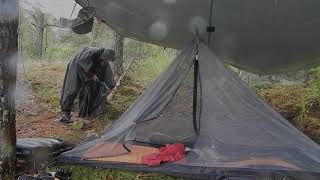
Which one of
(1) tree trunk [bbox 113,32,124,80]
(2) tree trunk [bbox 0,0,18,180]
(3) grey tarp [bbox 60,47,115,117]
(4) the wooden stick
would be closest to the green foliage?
(2) tree trunk [bbox 0,0,18,180]

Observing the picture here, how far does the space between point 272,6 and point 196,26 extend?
0.69m

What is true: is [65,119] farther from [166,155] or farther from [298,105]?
[298,105]

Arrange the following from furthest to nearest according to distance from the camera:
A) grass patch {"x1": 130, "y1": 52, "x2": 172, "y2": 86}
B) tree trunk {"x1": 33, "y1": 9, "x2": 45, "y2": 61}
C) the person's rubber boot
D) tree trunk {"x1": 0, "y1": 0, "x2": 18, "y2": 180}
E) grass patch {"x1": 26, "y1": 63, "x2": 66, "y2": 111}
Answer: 1. tree trunk {"x1": 33, "y1": 9, "x2": 45, "y2": 61}
2. grass patch {"x1": 130, "y1": 52, "x2": 172, "y2": 86}
3. grass patch {"x1": 26, "y1": 63, "x2": 66, "y2": 111}
4. the person's rubber boot
5. tree trunk {"x1": 0, "y1": 0, "x2": 18, "y2": 180}

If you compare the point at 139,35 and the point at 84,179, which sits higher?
the point at 139,35

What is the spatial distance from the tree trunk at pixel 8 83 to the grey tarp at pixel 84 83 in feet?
6.12

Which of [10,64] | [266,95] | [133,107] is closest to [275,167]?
[133,107]

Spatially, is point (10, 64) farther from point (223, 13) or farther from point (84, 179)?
point (223, 13)

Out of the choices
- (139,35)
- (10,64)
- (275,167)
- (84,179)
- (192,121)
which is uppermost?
(139,35)

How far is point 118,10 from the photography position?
426cm

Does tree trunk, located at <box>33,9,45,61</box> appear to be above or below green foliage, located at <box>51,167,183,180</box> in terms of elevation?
above

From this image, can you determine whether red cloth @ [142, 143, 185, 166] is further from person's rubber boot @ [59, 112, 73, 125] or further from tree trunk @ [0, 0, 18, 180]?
person's rubber boot @ [59, 112, 73, 125]

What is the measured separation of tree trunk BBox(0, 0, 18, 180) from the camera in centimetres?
290

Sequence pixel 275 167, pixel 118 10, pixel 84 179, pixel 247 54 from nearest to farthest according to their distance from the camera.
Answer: pixel 275 167 < pixel 84 179 < pixel 118 10 < pixel 247 54

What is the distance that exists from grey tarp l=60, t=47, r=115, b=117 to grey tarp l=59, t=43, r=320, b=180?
1446mm
